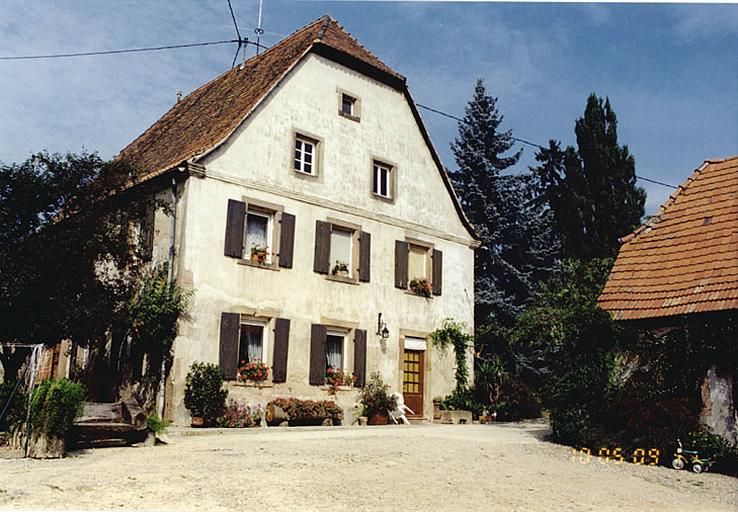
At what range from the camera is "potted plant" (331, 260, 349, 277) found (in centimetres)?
1816

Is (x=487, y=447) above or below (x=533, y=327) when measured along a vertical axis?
below

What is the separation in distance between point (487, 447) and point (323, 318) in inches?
246

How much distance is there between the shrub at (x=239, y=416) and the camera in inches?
593

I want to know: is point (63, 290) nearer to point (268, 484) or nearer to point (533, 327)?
point (268, 484)

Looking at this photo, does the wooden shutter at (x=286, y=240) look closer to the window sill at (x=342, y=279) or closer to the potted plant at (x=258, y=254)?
the potted plant at (x=258, y=254)

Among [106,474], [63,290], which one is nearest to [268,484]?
[106,474]

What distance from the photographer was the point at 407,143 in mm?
20703

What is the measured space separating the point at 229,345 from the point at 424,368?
20.0 feet

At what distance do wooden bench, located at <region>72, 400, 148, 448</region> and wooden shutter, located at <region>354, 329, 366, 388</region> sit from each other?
7.02 metres

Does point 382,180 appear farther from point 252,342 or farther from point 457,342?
point 252,342

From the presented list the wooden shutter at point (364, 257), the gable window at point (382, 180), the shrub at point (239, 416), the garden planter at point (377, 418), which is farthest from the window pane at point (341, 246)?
the shrub at point (239, 416)

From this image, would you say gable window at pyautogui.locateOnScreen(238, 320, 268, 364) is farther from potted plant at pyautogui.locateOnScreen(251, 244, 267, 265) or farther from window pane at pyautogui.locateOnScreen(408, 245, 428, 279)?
window pane at pyautogui.locateOnScreen(408, 245, 428, 279)

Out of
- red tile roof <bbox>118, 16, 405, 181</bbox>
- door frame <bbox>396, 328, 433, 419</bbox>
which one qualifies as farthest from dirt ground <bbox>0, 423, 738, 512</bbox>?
red tile roof <bbox>118, 16, 405, 181</bbox>

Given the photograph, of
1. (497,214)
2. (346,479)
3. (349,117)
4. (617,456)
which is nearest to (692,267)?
(617,456)
